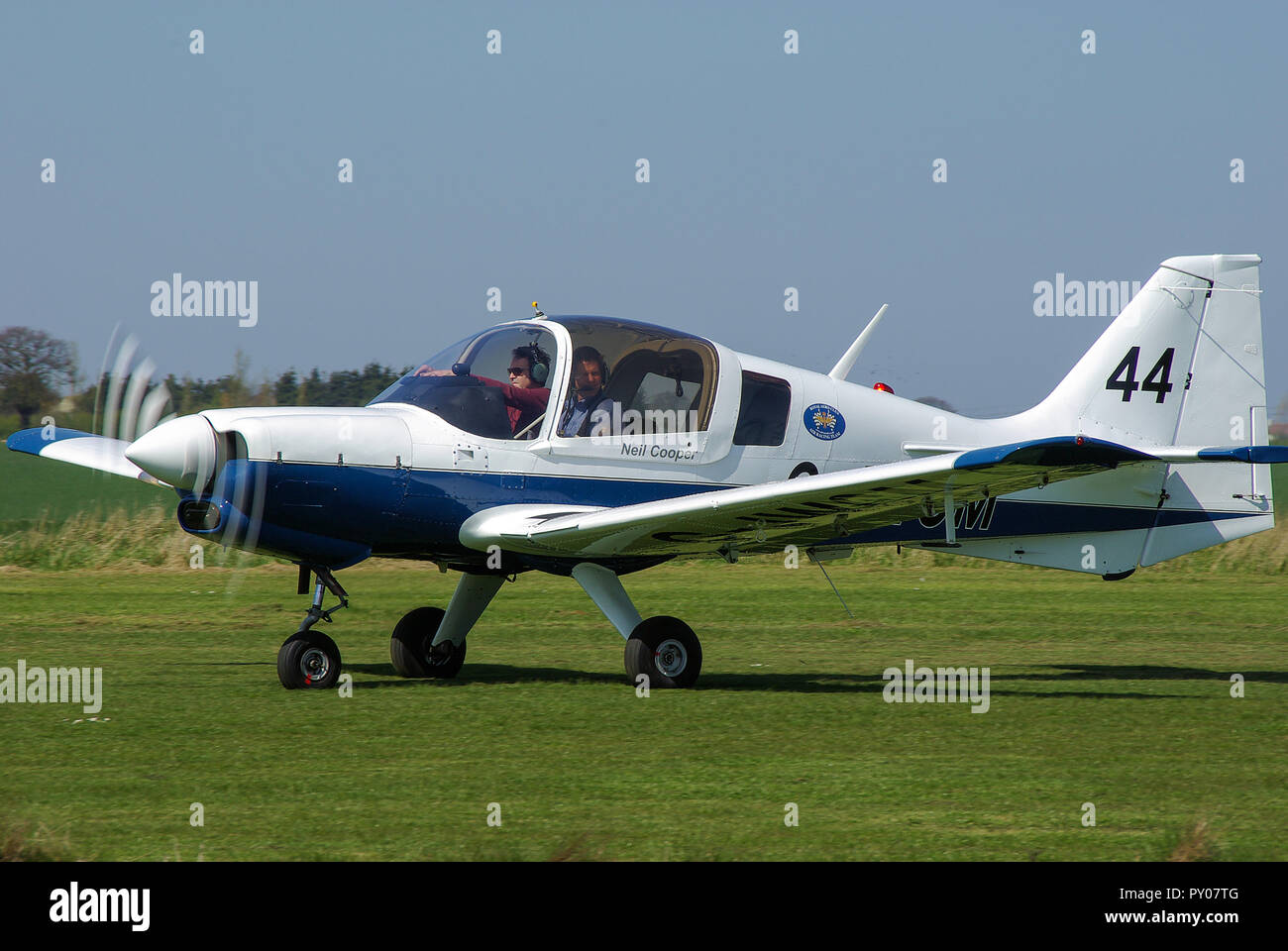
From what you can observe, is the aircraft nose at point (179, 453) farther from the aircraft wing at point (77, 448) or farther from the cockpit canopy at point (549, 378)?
the aircraft wing at point (77, 448)

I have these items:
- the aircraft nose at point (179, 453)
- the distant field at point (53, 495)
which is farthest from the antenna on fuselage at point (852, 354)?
the distant field at point (53, 495)

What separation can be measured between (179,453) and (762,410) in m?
4.20

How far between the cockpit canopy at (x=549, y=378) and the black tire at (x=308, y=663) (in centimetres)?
177

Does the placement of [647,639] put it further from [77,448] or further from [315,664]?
[77,448]

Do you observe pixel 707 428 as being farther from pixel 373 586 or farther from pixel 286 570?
pixel 286 570

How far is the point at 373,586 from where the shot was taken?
1898cm

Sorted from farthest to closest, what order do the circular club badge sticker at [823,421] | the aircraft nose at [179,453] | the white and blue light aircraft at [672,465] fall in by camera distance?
the circular club badge sticker at [823,421] < the white and blue light aircraft at [672,465] < the aircraft nose at [179,453]

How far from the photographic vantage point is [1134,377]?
1200 cm

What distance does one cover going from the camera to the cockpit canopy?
9633 mm

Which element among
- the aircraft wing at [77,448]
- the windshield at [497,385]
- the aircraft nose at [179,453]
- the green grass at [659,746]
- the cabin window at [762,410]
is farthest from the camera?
the aircraft wing at [77,448]

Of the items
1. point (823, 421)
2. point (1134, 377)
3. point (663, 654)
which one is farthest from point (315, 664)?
point (1134, 377)

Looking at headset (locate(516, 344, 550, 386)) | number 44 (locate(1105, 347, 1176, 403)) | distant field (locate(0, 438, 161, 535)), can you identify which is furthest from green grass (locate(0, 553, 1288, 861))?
distant field (locate(0, 438, 161, 535))

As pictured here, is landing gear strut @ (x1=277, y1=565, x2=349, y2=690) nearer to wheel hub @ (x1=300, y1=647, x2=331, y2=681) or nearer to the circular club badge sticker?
wheel hub @ (x1=300, y1=647, x2=331, y2=681)

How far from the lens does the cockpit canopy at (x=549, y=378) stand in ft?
31.6
